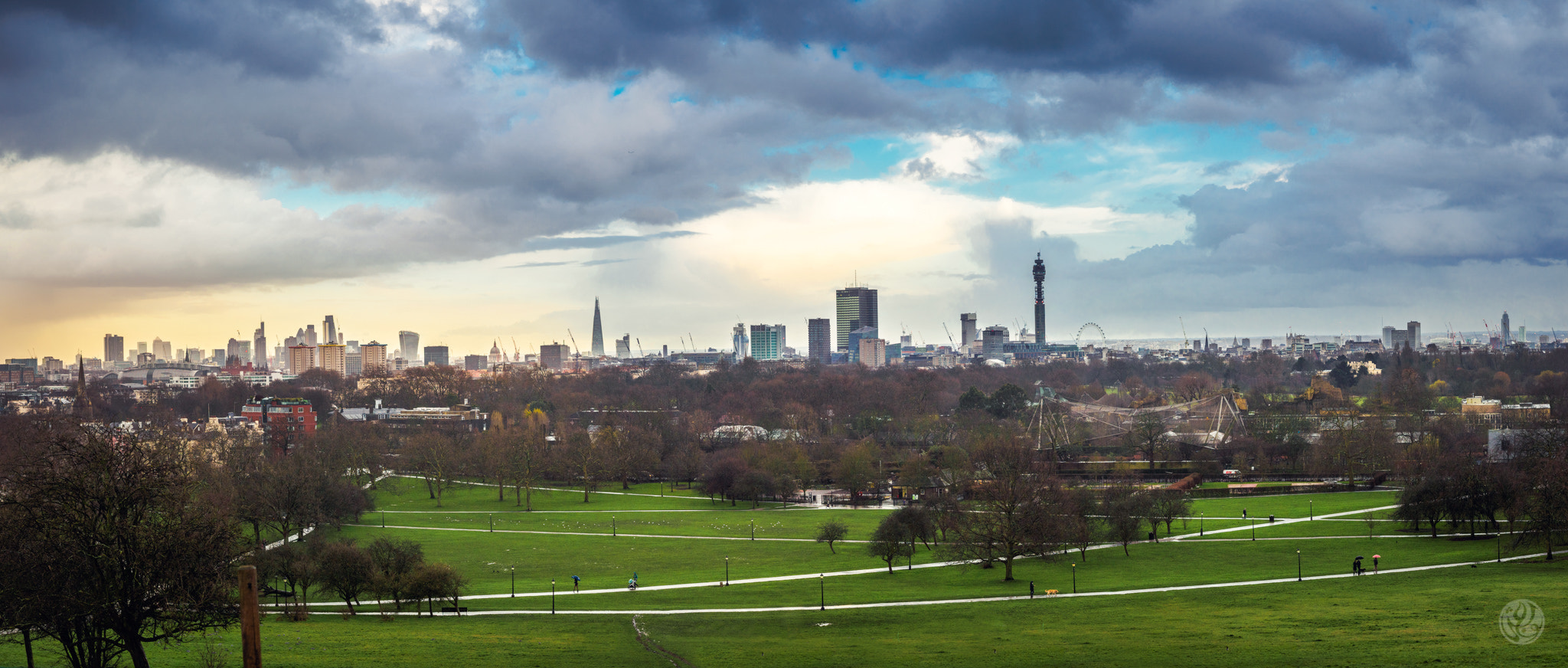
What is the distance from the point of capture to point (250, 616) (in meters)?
12.8

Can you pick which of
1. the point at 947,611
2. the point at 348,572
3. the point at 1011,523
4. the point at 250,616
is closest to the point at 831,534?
the point at 1011,523

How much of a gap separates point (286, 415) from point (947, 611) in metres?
113

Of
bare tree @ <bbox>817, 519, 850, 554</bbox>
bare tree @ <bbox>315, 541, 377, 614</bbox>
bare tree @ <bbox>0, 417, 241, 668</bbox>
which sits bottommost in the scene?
bare tree @ <bbox>817, 519, 850, 554</bbox>

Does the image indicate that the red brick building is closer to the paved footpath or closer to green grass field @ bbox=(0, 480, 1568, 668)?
green grass field @ bbox=(0, 480, 1568, 668)

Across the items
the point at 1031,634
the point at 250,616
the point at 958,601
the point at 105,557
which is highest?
the point at 250,616

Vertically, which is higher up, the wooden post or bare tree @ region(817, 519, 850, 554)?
the wooden post

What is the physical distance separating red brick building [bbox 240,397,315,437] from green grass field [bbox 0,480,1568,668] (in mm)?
67877

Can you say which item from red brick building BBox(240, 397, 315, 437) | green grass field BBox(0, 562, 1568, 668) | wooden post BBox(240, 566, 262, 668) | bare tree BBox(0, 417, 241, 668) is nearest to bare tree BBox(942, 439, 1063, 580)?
green grass field BBox(0, 562, 1568, 668)

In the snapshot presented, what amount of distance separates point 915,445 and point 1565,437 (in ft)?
191

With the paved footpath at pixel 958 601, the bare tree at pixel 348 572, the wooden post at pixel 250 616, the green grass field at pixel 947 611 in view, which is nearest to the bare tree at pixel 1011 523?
the green grass field at pixel 947 611

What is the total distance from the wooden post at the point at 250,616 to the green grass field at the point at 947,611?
763 inches

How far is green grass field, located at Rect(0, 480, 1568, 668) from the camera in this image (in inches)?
1253

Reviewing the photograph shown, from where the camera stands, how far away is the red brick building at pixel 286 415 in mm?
125688

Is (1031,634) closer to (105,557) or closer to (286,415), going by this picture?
(105,557)
